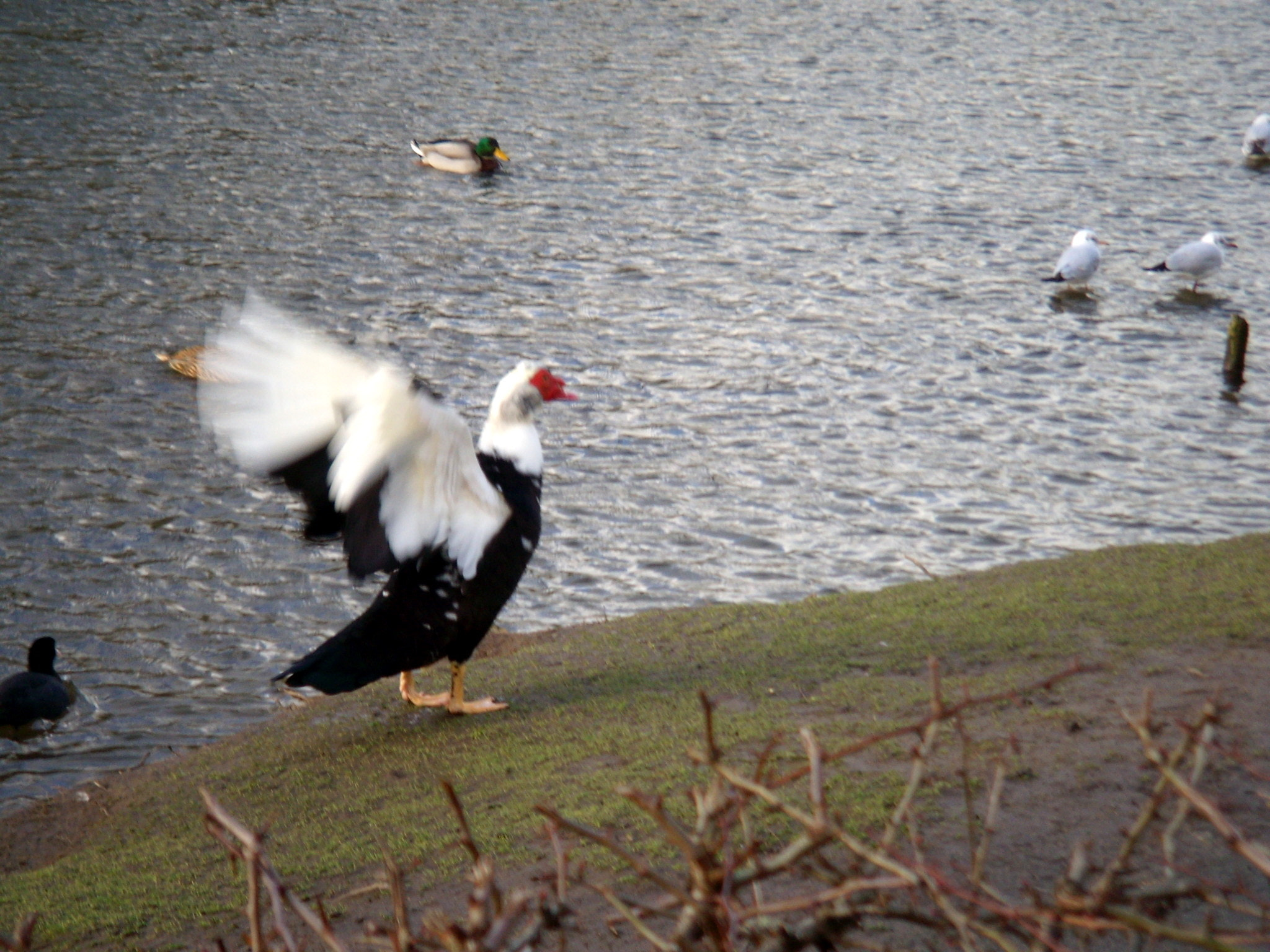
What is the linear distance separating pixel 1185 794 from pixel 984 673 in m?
3.10

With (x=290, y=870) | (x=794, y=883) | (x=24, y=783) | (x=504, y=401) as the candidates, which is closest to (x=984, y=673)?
(x=794, y=883)

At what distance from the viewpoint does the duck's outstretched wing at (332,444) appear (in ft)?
13.8

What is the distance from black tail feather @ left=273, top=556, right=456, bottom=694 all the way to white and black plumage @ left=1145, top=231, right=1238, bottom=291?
30.3 feet

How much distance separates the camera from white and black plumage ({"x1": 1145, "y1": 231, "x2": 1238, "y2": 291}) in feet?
37.6

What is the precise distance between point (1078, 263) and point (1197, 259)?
1.15 m

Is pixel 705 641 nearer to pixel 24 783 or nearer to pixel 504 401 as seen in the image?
pixel 504 401

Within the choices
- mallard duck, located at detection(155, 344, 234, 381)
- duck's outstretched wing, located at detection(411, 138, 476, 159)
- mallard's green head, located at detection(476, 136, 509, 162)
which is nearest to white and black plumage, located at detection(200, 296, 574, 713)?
mallard duck, located at detection(155, 344, 234, 381)

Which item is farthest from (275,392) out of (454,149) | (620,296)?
(454,149)

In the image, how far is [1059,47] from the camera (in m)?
20.5

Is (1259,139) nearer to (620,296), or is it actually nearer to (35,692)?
(620,296)

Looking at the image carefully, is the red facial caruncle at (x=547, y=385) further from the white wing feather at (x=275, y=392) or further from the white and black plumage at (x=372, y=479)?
the white wing feather at (x=275, y=392)

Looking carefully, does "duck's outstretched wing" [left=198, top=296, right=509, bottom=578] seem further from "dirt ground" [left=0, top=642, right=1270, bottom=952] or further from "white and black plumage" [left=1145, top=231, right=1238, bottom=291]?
"white and black plumage" [left=1145, top=231, right=1238, bottom=291]

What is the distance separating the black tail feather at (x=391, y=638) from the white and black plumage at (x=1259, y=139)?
14217 mm

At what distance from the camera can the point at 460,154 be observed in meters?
14.1
